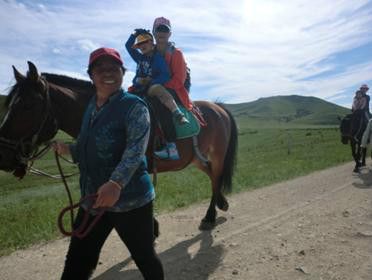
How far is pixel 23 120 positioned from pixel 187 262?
282 centimetres

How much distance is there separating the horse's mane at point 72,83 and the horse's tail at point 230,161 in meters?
3.52

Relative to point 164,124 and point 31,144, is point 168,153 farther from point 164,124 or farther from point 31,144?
point 31,144

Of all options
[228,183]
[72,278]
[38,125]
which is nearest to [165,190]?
[228,183]

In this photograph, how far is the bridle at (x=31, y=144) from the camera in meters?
4.13

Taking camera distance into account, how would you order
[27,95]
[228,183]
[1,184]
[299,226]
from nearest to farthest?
1. [27,95]
2. [299,226]
3. [228,183]
4. [1,184]

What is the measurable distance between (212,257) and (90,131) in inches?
123

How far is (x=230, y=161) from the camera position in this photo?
785 centimetres

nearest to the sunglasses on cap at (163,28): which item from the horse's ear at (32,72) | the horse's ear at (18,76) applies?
the horse's ear at (32,72)

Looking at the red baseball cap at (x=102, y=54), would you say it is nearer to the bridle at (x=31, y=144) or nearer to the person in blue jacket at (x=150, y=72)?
the bridle at (x=31, y=144)

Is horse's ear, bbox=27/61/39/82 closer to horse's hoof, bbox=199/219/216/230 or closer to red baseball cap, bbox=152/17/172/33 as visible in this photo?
red baseball cap, bbox=152/17/172/33

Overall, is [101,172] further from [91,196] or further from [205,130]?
[205,130]

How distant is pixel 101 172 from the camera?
113 inches

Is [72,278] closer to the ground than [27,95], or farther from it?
closer to the ground

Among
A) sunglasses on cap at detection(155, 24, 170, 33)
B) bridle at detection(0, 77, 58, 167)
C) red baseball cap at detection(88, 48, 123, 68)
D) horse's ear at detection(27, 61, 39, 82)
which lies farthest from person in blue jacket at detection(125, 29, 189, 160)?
red baseball cap at detection(88, 48, 123, 68)
